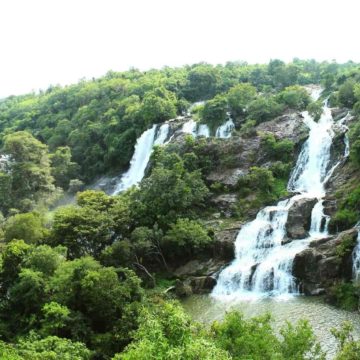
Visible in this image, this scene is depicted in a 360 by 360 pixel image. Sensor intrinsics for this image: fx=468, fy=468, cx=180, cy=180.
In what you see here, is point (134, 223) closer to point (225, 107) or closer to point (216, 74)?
point (225, 107)

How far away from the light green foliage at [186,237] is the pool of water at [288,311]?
4345mm

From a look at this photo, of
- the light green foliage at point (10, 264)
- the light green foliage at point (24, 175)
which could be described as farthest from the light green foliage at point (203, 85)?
the light green foliage at point (10, 264)

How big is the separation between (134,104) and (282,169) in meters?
32.3

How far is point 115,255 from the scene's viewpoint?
32.6 m

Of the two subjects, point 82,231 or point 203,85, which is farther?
point 203,85

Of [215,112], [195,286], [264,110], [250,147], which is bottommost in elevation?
[195,286]

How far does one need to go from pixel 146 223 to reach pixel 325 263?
13559 mm

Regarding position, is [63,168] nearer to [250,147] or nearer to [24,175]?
[24,175]

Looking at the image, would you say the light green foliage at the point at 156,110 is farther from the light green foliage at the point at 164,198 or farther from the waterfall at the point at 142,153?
the light green foliage at the point at 164,198

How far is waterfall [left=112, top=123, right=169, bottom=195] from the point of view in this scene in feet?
179

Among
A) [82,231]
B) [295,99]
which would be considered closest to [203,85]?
[295,99]

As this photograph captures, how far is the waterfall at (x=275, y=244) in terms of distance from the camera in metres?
29.8

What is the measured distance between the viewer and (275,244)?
3281cm

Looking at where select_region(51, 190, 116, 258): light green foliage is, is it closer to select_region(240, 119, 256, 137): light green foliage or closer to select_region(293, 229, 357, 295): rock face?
select_region(293, 229, 357, 295): rock face
